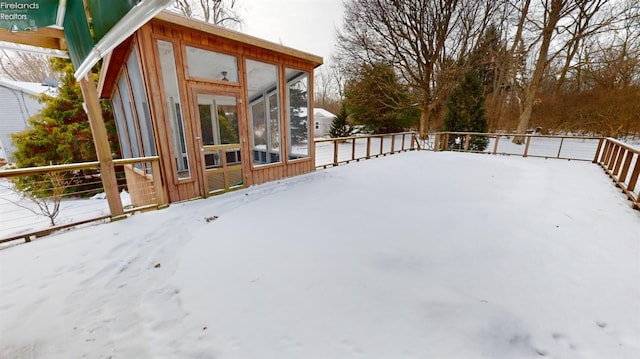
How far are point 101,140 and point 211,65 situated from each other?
189cm

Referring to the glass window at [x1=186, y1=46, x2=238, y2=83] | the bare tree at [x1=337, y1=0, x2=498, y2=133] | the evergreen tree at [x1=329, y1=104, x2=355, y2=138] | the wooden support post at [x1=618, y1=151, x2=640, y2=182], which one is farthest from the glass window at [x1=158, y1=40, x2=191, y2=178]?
the bare tree at [x1=337, y1=0, x2=498, y2=133]

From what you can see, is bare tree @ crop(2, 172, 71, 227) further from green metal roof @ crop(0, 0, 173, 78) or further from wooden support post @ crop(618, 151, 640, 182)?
wooden support post @ crop(618, 151, 640, 182)

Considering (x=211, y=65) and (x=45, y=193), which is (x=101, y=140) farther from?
(x=45, y=193)

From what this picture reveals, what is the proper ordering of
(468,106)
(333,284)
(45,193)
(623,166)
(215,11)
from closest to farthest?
(333,284), (623,166), (45,193), (468,106), (215,11)

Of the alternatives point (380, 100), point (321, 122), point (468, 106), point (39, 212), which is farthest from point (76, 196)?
point (321, 122)

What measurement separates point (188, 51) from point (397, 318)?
4.29 m

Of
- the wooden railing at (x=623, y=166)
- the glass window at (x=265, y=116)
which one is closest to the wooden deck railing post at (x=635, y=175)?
the wooden railing at (x=623, y=166)

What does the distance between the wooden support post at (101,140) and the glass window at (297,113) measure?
3067 mm

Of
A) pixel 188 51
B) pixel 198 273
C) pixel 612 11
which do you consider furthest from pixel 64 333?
pixel 612 11

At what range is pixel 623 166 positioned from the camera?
488 cm

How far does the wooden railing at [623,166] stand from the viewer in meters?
4.05

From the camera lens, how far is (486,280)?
2021mm

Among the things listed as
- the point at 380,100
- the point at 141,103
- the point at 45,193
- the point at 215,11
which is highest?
the point at 215,11

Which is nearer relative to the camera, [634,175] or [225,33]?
[225,33]
